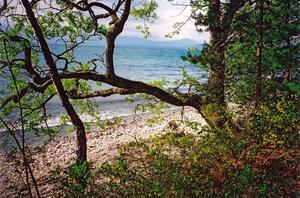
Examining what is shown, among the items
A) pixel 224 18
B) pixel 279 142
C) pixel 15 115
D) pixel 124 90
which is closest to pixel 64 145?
pixel 15 115

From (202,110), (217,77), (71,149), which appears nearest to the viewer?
(217,77)

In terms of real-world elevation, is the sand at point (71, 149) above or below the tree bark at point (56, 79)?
below

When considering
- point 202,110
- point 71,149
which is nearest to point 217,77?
point 202,110

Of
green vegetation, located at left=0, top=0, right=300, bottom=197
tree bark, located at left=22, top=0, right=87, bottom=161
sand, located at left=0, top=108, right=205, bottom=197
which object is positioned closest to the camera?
green vegetation, located at left=0, top=0, right=300, bottom=197

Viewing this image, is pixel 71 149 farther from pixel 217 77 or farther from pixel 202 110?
pixel 217 77

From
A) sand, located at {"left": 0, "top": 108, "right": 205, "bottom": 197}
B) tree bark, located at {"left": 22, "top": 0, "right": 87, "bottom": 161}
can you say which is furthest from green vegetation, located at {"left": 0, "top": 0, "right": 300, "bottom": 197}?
sand, located at {"left": 0, "top": 108, "right": 205, "bottom": 197}

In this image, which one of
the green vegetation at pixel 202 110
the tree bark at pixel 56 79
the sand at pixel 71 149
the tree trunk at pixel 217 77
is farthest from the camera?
the sand at pixel 71 149

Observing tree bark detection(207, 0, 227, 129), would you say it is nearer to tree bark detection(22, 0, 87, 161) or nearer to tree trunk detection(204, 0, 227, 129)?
tree trunk detection(204, 0, 227, 129)

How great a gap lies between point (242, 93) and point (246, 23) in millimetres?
2918

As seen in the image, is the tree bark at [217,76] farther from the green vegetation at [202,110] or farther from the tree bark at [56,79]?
the tree bark at [56,79]

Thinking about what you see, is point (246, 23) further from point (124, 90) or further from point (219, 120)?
point (124, 90)

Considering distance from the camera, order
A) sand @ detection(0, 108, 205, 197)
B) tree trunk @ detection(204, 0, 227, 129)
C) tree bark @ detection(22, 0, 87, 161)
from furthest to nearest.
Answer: sand @ detection(0, 108, 205, 197) < tree trunk @ detection(204, 0, 227, 129) < tree bark @ detection(22, 0, 87, 161)

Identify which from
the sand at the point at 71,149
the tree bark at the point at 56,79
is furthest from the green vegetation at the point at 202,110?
the sand at the point at 71,149

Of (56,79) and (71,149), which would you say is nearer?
(56,79)
